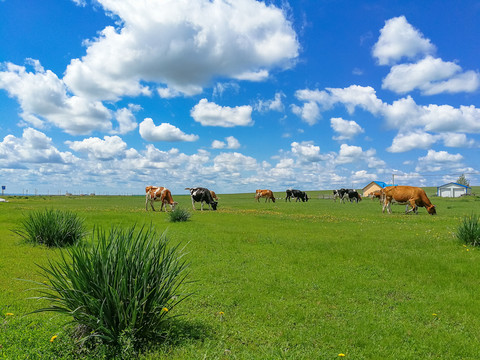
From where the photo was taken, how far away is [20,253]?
40.1 feet

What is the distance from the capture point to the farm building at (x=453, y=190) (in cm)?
9362

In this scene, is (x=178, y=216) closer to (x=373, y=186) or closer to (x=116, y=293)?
(x=116, y=293)

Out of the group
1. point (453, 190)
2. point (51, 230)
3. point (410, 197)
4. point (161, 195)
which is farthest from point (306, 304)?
point (453, 190)

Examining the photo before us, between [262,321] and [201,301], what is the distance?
169cm

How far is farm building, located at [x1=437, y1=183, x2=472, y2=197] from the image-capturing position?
9362 centimetres

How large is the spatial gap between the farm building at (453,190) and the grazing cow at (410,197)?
77807 millimetres

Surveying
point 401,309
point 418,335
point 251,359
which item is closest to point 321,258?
point 401,309

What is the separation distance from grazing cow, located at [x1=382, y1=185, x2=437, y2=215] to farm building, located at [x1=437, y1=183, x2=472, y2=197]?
77807mm

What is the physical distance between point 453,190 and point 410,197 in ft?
259

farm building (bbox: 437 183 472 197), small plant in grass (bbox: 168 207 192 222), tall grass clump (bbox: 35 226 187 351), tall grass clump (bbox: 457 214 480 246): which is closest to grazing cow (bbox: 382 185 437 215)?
tall grass clump (bbox: 457 214 480 246)

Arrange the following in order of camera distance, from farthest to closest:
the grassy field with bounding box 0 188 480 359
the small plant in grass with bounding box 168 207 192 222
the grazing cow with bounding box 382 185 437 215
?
the grazing cow with bounding box 382 185 437 215 → the small plant in grass with bounding box 168 207 192 222 → the grassy field with bounding box 0 188 480 359

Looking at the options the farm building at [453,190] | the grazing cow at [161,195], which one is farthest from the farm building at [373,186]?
the grazing cow at [161,195]

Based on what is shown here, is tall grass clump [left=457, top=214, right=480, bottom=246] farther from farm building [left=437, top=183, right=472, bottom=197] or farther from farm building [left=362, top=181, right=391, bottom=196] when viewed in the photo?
farm building [left=437, top=183, right=472, bottom=197]

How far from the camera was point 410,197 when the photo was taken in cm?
3114
